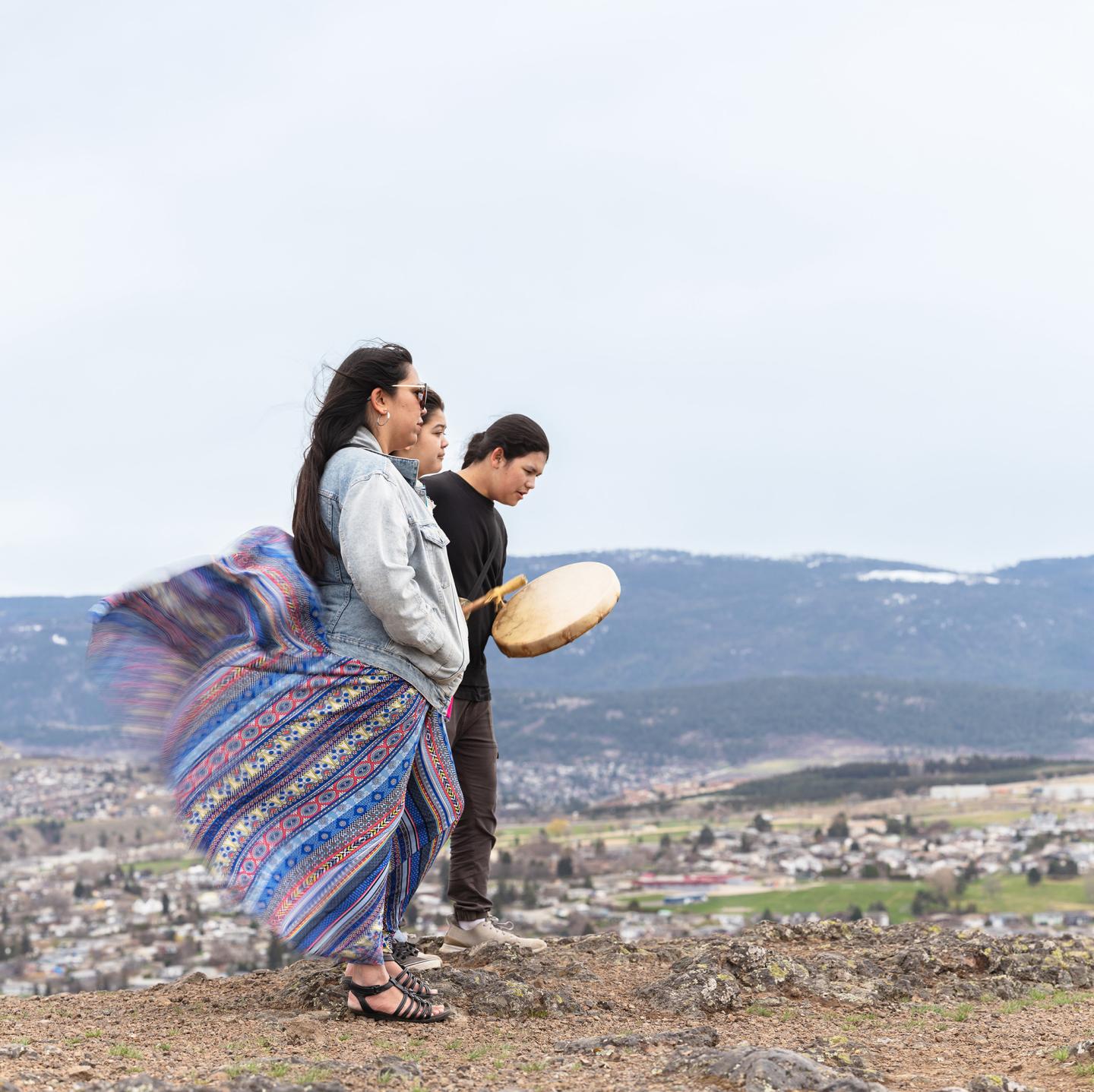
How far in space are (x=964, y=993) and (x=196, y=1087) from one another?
453 centimetres

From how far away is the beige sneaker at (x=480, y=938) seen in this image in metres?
7.09

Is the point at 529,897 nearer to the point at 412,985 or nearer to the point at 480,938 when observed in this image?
the point at 480,938

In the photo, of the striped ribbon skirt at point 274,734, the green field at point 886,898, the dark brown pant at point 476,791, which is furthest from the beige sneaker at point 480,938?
the green field at point 886,898

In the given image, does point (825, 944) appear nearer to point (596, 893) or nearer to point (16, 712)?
point (596, 893)

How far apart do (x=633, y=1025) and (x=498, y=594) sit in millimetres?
2264

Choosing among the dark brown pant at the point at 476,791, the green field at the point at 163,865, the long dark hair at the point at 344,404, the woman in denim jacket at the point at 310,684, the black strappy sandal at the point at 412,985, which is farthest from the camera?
the green field at the point at 163,865

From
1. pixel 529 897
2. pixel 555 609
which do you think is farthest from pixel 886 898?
pixel 555 609

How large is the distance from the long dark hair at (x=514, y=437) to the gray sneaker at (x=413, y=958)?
8.41ft

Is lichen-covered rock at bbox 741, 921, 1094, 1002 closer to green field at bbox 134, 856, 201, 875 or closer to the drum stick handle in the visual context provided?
the drum stick handle

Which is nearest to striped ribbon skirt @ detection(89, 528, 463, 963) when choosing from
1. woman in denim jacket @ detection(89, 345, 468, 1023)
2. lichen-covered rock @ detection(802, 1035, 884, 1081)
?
woman in denim jacket @ detection(89, 345, 468, 1023)

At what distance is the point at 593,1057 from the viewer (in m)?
5.11

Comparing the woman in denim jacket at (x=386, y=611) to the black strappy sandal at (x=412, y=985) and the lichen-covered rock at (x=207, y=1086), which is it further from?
the lichen-covered rock at (x=207, y=1086)

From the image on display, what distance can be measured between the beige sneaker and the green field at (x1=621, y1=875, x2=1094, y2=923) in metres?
35.8

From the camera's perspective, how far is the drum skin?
639cm
